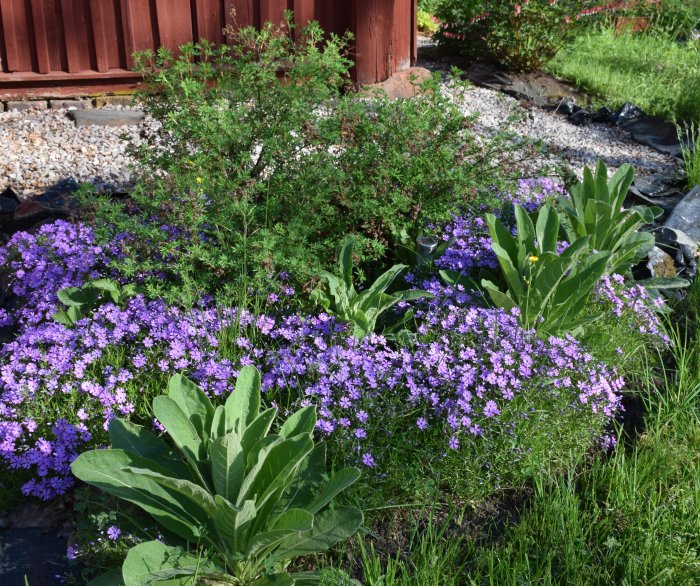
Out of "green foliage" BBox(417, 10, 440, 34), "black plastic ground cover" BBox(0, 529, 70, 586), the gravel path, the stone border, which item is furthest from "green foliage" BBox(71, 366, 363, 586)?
"green foliage" BBox(417, 10, 440, 34)

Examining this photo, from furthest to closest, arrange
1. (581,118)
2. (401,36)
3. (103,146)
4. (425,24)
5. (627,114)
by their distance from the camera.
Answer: (425,24), (401,36), (581,118), (627,114), (103,146)

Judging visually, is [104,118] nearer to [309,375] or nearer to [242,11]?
[242,11]

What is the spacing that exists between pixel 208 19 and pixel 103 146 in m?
2.03

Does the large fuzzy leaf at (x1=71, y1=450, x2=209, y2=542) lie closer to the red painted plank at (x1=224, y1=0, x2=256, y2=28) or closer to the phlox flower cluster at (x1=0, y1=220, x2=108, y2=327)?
the phlox flower cluster at (x1=0, y1=220, x2=108, y2=327)

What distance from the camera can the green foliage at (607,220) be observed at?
3754mm

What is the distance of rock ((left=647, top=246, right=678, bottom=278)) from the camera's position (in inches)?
167

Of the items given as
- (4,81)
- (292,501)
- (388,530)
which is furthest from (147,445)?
(4,81)

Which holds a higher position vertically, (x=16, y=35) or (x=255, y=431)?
(x=16, y=35)

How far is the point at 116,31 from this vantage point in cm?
705

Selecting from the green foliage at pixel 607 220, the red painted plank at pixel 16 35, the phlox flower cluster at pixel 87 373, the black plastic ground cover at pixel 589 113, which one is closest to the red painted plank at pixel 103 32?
the red painted plank at pixel 16 35

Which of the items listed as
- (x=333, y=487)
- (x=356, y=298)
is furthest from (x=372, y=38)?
(x=333, y=487)

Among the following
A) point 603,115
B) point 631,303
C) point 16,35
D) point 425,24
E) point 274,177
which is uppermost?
point 16,35

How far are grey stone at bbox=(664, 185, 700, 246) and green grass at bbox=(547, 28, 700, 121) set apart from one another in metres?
1.88

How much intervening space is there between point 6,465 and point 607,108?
255 inches
